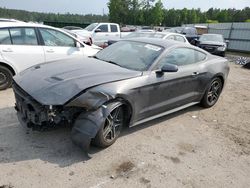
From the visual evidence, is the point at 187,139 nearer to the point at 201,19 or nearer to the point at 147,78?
the point at 147,78

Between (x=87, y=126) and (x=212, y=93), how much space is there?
11.8 feet

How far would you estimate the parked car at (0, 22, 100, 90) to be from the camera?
6.04 meters

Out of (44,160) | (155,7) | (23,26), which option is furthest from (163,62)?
(155,7)

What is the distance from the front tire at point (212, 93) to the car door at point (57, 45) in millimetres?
3308

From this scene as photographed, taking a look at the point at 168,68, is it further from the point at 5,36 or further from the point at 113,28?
the point at 113,28

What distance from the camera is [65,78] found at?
150 inches

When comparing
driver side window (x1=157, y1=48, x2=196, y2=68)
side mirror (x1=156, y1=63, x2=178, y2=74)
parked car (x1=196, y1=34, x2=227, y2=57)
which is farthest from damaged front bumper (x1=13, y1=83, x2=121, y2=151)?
parked car (x1=196, y1=34, x2=227, y2=57)

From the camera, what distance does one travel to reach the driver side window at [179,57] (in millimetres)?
4711

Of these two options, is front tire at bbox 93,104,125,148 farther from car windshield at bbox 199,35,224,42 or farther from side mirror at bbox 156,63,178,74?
car windshield at bbox 199,35,224,42

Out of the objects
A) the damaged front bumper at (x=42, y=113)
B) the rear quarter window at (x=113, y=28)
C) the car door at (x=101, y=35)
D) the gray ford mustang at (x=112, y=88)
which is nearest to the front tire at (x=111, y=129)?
the gray ford mustang at (x=112, y=88)

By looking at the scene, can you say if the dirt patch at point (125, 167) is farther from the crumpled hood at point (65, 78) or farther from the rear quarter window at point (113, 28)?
the rear quarter window at point (113, 28)

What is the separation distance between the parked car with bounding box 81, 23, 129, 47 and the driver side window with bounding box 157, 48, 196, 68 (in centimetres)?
1059

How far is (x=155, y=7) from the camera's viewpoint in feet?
182

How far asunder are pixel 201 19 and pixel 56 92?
8565 cm
